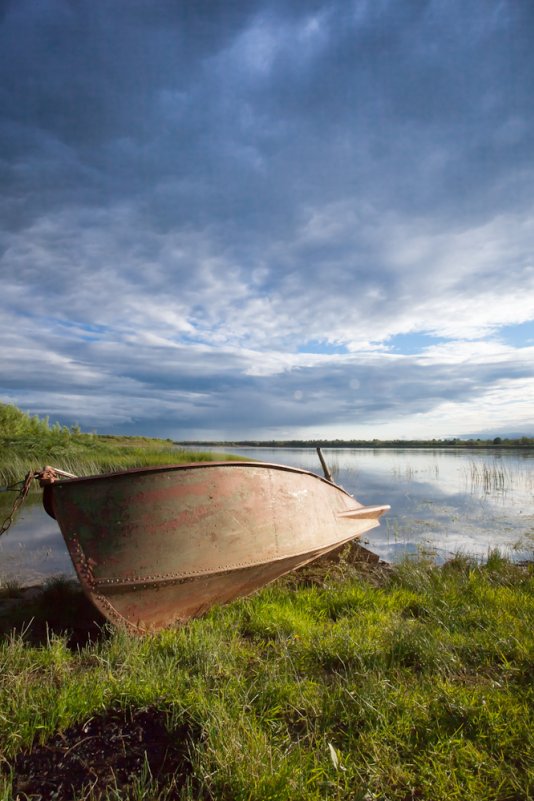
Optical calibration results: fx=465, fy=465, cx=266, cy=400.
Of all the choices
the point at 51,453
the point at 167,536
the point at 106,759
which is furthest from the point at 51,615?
the point at 51,453

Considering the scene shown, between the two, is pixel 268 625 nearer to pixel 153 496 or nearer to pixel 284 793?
pixel 153 496

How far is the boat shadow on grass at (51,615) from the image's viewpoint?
403 centimetres

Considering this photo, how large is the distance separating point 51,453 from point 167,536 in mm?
13493

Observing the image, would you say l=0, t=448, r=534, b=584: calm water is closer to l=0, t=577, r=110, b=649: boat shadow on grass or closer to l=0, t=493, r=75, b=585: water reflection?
l=0, t=493, r=75, b=585: water reflection

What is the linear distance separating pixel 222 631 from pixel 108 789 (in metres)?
1.99

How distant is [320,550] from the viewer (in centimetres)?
581

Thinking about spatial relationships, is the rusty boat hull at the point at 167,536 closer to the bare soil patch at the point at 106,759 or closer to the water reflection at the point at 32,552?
the bare soil patch at the point at 106,759

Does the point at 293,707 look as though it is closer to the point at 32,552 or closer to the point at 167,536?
the point at 167,536

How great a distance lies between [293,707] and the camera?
8.52ft

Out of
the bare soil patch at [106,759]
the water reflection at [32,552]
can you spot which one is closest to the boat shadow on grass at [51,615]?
the water reflection at [32,552]

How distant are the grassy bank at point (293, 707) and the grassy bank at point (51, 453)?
12335 mm

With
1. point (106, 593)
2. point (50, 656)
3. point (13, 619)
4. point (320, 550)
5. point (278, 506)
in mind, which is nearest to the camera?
point (50, 656)

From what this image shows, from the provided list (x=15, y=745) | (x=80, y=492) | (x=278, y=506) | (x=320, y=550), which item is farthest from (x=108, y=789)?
(x=320, y=550)

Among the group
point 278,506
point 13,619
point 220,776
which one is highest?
point 278,506
